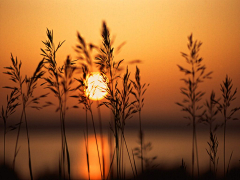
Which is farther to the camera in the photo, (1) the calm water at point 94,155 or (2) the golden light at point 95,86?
(1) the calm water at point 94,155

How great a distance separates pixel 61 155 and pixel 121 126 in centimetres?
72

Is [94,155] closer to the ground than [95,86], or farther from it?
closer to the ground

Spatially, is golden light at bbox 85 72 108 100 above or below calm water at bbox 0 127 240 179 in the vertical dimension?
above

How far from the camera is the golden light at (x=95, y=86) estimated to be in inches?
124

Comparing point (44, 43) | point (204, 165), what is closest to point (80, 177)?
point (204, 165)

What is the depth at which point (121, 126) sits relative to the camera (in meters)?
2.93

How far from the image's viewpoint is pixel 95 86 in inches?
130

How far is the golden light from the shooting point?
10.3ft

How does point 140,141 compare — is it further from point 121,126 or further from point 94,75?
point 94,75

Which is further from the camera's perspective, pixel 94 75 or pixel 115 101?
pixel 94 75

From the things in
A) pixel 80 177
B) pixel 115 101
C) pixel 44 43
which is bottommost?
pixel 80 177

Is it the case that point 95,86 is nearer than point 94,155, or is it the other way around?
point 95,86

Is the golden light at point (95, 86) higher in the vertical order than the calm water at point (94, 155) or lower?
higher

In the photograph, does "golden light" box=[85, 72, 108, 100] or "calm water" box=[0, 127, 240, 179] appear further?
"calm water" box=[0, 127, 240, 179]
